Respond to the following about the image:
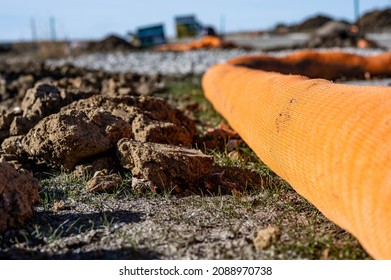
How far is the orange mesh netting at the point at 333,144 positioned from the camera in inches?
97.0

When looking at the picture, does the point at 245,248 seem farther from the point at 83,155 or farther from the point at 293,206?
the point at 83,155

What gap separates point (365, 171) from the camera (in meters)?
2.54

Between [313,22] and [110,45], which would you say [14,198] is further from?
[313,22]

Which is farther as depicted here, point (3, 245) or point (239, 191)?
point (239, 191)

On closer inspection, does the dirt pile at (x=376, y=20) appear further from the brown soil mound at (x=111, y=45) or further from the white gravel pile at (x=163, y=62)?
the white gravel pile at (x=163, y=62)

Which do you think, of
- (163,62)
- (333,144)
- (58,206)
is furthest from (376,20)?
(58,206)

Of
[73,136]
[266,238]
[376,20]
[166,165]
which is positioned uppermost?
[376,20]

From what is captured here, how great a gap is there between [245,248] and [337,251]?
0.42 m

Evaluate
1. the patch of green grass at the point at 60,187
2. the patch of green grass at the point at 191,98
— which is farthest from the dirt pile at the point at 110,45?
the patch of green grass at the point at 60,187

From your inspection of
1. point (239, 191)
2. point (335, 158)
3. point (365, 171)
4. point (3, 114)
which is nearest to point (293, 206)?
point (239, 191)

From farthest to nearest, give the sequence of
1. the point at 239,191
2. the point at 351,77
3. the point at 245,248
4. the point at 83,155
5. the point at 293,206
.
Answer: the point at 351,77
the point at 83,155
the point at 239,191
the point at 293,206
the point at 245,248

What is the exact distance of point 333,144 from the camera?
9.27 feet

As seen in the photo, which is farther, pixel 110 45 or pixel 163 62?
pixel 110 45

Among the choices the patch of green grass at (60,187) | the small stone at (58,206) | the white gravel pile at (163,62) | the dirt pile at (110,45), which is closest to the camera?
the small stone at (58,206)
